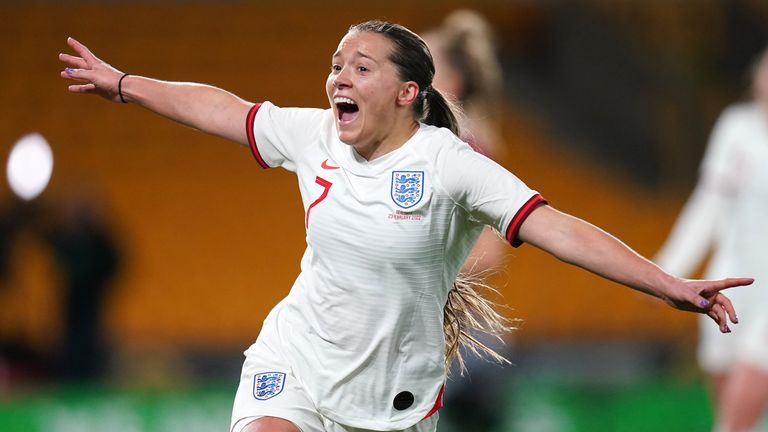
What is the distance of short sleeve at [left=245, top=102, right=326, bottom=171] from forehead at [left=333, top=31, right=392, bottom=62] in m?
0.26

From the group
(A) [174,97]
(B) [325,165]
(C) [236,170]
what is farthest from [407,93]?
(C) [236,170]

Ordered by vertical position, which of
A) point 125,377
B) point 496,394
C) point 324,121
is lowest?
point 125,377

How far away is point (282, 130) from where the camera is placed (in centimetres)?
402

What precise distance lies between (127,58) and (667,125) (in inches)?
236

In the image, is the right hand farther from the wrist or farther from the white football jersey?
the white football jersey

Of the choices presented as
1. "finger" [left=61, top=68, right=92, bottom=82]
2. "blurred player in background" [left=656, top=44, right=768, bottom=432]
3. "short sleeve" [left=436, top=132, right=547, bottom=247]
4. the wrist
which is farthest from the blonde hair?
"blurred player in background" [left=656, top=44, right=768, bottom=432]

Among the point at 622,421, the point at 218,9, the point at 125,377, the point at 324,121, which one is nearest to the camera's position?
the point at 324,121

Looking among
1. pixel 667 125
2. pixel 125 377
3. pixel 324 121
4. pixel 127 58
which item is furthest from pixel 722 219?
pixel 127 58

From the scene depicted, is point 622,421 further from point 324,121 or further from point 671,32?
point 671,32

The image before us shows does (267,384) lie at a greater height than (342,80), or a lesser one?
lesser

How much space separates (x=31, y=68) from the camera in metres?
14.0

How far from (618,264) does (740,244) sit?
3.18 m

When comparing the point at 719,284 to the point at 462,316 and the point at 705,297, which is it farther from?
the point at 462,316

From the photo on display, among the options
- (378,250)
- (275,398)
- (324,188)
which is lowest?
(275,398)
